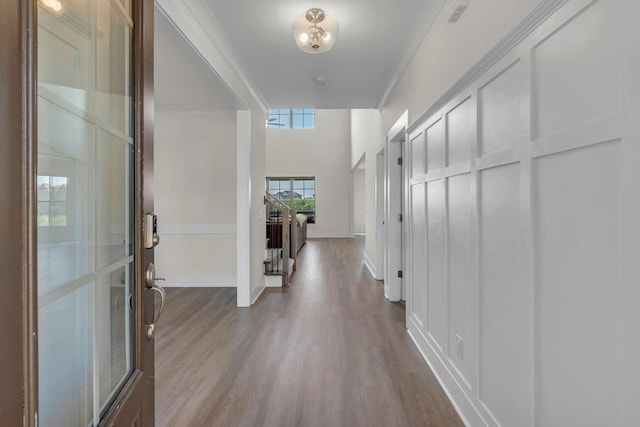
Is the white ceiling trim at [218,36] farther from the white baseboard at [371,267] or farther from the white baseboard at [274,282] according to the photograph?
the white baseboard at [371,267]

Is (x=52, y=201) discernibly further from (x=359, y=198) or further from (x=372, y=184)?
(x=359, y=198)

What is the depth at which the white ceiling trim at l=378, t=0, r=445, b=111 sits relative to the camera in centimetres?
220

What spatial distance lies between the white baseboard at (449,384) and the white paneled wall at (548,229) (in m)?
0.01

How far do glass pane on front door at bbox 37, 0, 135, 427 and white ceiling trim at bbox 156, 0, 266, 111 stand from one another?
1.14 meters

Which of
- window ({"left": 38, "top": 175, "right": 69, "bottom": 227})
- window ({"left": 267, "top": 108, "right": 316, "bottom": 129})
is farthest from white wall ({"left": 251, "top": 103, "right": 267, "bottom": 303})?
window ({"left": 267, "top": 108, "right": 316, "bottom": 129})

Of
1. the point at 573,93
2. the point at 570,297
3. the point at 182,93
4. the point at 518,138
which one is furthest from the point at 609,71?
the point at 182,93

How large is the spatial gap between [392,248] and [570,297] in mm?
2911

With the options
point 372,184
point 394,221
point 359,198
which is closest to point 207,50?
point 394,221

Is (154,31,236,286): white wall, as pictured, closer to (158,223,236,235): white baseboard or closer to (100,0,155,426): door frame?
(158,223,236,235): white baseboard

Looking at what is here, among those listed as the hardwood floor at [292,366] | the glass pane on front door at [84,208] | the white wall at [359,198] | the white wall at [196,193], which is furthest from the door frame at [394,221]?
the white wall at [359,198]

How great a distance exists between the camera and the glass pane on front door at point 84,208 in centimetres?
67

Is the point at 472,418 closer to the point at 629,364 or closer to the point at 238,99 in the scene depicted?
the point at 629,364

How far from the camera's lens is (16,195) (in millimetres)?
516

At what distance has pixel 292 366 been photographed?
7.73 ft
